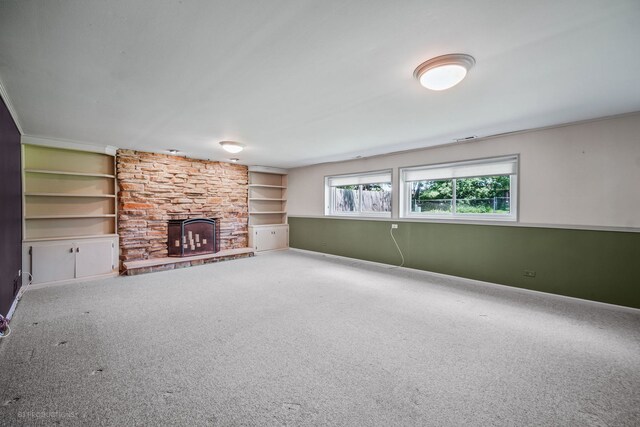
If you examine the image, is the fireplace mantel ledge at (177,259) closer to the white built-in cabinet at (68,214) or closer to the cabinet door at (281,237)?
the white built-in cabinet at (68,214)

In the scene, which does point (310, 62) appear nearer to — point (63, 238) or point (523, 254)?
point (523, 254)

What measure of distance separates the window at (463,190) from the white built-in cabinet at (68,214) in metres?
5.50

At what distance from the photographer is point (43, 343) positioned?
2322mm

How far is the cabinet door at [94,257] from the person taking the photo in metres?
4.32

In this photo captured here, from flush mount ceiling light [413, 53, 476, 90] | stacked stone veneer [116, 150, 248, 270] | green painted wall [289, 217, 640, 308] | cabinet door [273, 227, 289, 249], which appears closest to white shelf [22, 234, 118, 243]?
stacked stone veneer [116, 150, 248, 270]

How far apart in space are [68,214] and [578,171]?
25.0ft

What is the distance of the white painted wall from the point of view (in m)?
3.10

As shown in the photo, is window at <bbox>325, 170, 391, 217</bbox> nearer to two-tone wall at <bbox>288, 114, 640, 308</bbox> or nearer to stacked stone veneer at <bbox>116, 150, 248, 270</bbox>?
two-tone wall at <bbox>288, 114, 640, 308</bbox>

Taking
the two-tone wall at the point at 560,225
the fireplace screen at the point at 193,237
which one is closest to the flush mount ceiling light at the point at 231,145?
the fireplace screen at the point at 193,237

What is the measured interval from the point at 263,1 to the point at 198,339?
2.59 meters

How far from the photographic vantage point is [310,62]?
79.5 inches

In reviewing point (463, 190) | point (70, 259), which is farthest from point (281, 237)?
point (463, 190)

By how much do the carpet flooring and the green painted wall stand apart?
0.75 ft

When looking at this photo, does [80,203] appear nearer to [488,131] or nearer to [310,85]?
[310,85]
